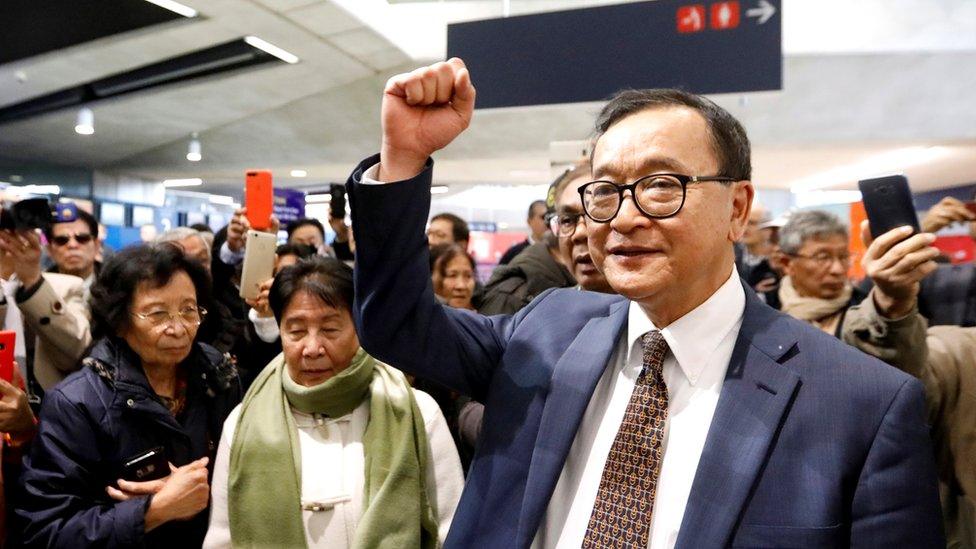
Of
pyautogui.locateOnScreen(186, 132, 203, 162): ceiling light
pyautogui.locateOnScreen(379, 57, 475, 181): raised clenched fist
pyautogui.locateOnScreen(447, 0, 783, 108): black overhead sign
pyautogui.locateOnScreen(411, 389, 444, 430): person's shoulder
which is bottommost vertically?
pyautogui.locateOnScreen(411, 389, 444, 430): person's shoulder

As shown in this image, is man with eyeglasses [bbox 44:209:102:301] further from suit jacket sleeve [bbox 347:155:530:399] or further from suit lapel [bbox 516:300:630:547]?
suit lapel [bbox 516:300:630:547]

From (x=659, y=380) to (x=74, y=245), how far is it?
294 centimetres

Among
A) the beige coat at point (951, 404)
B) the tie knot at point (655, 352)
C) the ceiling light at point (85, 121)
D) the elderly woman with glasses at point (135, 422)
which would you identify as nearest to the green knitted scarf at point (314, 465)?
the elderly woman with glasses at point (135, 422)

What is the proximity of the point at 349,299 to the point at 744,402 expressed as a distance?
4.00 feet

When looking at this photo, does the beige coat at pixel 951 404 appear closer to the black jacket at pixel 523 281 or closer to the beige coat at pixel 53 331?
the black jacket at pixel 523 281

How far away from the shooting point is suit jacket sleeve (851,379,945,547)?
0.94 meters

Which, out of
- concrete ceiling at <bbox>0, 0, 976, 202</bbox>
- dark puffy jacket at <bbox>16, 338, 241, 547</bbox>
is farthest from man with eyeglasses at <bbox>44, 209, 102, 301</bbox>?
concrete ceiling at <bbox>0, 0, 976, 202</bbox>

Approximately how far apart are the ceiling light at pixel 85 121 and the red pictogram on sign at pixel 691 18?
8855mm

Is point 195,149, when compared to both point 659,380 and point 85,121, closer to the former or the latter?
point 85,121

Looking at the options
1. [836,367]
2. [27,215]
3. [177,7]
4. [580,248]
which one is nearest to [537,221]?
[580,248]

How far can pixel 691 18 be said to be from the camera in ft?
11.5

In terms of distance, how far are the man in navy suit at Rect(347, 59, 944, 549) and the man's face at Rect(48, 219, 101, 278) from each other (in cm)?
260

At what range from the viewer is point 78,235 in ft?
10.3

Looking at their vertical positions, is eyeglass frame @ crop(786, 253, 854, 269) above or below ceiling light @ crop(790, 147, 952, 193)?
below
